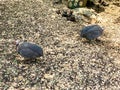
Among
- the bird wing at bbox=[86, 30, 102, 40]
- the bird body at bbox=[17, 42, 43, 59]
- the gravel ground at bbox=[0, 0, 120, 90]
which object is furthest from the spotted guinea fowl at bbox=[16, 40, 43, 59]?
the bird wing at bbox=[86, 30, 102, 40]

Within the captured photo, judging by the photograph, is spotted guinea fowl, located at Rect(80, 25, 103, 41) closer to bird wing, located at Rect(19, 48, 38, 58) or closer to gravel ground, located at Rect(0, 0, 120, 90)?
gravel ground, located at Rect(0, 0, 120, 90)

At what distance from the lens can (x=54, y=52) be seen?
173 inches

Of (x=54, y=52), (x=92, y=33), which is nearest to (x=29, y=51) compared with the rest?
(x=54, y=52)

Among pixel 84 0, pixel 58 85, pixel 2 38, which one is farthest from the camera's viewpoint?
pixel 84 0

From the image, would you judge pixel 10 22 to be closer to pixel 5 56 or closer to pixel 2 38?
pixel 2 38

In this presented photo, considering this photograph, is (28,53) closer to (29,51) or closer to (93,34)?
(29,51)

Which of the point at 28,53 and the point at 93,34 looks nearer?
the point at 28,53

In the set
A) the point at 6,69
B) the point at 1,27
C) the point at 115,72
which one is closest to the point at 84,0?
the point at 1,27

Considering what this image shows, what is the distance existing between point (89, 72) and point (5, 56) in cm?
98

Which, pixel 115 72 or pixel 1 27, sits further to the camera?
pixel 1 27

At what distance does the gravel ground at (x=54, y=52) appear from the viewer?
377 cm

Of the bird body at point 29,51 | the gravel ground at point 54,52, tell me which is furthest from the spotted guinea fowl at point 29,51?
the gravel ground at point 54,52

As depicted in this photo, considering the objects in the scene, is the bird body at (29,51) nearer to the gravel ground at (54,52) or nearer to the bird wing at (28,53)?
the bird wing at (28,53)

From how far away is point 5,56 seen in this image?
4141 mm
